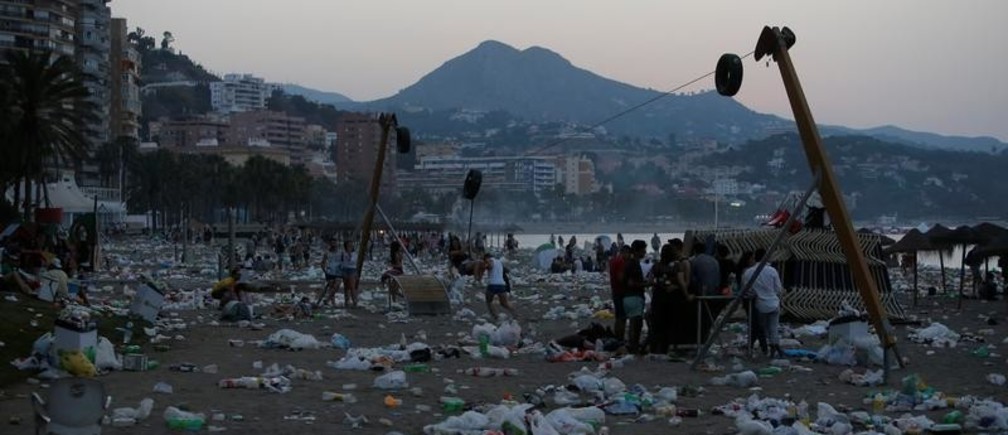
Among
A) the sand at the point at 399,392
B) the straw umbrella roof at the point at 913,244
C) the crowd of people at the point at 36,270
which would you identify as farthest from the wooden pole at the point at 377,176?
the straw umbrella roof at the point at 913,244

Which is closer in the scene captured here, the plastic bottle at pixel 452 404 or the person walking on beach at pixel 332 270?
the plastic bottle at pixel 452 404

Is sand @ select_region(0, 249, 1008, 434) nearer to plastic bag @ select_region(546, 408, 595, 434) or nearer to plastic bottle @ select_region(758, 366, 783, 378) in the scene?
plastic bottle @ select_region(758, 366, 783, 378)

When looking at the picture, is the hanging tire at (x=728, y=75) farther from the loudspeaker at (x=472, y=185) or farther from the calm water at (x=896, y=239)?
the loudspeaker at (x=472, y=185)

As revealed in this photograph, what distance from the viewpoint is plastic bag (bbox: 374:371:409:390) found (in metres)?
13.8

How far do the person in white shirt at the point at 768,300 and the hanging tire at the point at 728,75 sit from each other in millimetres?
2289

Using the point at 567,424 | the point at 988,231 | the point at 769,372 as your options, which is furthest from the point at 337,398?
the point at 988,231

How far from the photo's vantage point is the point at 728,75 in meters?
15.6

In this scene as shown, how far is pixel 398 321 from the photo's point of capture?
23.3 metres

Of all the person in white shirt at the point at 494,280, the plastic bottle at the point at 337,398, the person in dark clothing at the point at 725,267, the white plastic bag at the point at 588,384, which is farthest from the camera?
the person in white shirt at the point at 494,280

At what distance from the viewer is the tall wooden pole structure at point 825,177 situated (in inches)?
578

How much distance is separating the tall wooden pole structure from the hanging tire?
0.35 m

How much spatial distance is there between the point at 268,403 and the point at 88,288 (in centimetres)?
1984

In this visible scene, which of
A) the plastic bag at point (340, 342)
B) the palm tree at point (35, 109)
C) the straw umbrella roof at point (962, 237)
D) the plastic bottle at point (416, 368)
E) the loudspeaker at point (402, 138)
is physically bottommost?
the plastic bag at point (340, 342)

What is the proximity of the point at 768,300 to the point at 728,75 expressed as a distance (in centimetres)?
294
